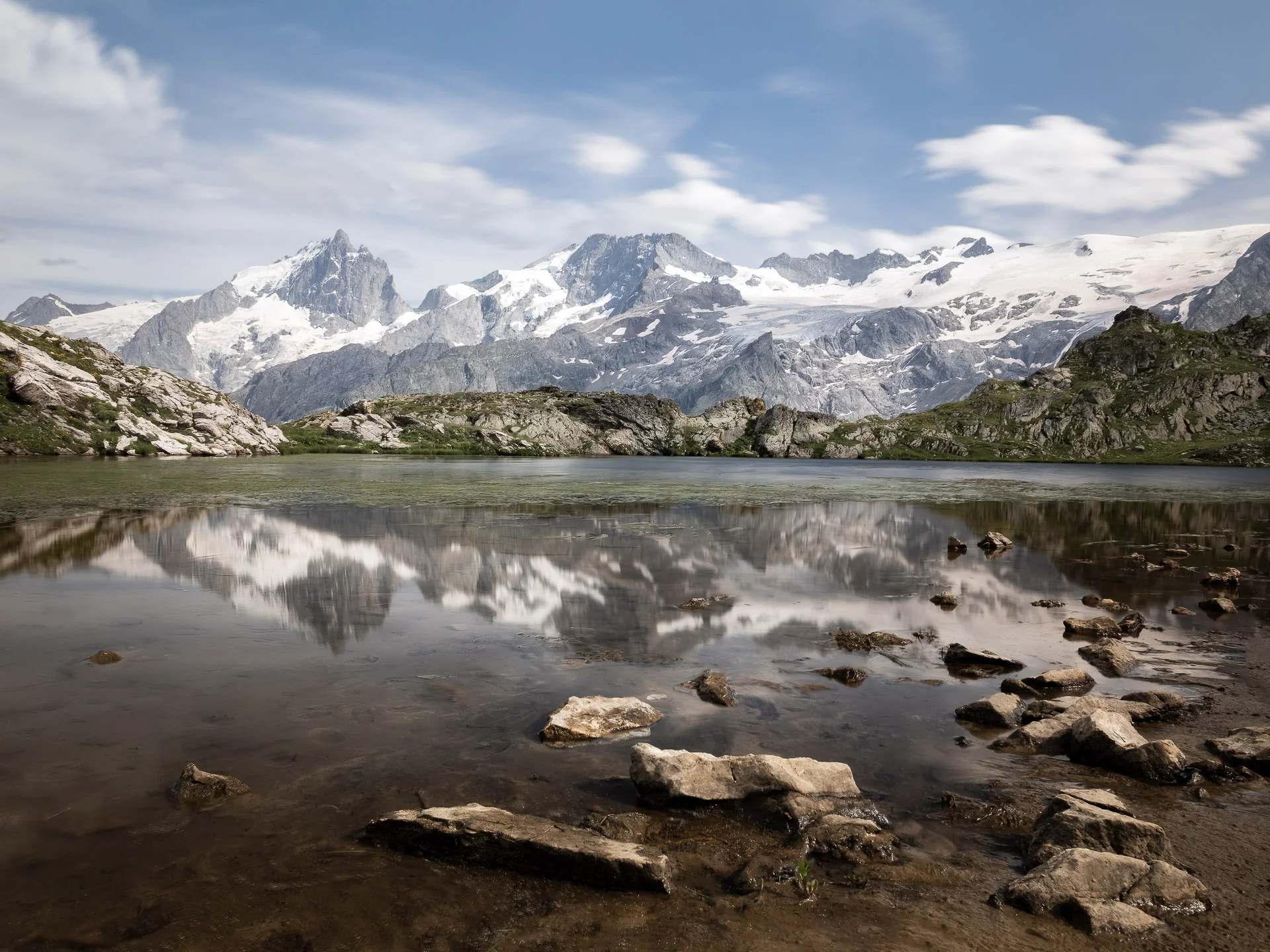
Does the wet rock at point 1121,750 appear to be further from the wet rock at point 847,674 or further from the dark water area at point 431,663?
the wet rock at point 847,674

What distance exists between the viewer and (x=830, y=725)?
18828 mm

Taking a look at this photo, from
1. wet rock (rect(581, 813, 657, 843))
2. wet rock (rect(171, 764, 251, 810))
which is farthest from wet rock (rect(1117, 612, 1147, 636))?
wet rock (rect(171, 764, 251, 810))

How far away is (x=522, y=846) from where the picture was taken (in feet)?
39.9

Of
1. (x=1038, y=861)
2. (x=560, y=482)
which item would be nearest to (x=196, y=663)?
(x=1038, y=861)

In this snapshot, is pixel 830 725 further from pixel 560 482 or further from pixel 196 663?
pixel 560 482

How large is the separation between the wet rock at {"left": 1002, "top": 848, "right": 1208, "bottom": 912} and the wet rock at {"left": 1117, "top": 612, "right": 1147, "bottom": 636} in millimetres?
19867

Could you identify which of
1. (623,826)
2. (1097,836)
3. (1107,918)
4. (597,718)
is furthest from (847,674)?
(1107,918)

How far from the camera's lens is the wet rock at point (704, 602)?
31.9m

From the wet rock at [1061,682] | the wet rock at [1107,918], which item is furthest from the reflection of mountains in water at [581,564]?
the wet rock at [1107,918]

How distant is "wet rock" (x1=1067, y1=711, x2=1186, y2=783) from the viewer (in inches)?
620

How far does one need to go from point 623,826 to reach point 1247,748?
14439 mm

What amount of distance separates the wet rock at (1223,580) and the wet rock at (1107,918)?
35391 millimetres

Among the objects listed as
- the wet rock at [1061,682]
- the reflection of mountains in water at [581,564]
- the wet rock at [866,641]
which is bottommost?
the reflection of mountains in water at [581,564]

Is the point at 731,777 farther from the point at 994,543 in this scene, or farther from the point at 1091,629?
the point at 994,543
